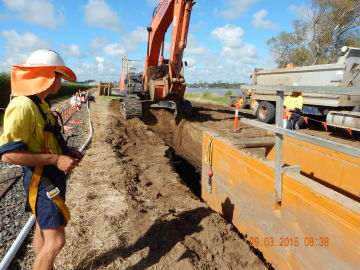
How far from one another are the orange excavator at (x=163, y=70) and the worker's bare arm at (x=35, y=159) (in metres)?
8.03

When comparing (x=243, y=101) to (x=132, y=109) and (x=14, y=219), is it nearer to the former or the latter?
(x=132, y=109)

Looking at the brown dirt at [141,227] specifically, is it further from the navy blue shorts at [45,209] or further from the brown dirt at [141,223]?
the navy blue shorts at [45,209]

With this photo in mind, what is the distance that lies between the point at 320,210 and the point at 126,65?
1307 cm

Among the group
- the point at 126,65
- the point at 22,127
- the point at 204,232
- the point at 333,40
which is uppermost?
the point at 333,40

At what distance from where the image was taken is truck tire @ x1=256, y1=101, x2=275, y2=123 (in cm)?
1251

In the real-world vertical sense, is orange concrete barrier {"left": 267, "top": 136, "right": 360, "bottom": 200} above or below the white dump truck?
below

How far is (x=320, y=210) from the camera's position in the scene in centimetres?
233

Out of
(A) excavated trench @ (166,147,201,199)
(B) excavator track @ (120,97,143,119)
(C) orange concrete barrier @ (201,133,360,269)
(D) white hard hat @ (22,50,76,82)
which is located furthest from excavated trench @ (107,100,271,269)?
(D) white hard hat @ (22,50,76,82)

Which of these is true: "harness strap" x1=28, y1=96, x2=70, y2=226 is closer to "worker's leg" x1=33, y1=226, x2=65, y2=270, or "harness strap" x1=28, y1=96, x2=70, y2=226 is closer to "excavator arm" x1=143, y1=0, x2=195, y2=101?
"worker's leg" x1=33, y1=226, x2=65, y2=270

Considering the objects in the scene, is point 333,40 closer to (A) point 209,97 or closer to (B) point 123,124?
(A) point 209,97

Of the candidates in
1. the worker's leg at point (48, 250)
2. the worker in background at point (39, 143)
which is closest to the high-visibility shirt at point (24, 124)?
the worker in background at point (39, 143)

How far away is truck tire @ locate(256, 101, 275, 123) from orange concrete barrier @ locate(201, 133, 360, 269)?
8.98 meters

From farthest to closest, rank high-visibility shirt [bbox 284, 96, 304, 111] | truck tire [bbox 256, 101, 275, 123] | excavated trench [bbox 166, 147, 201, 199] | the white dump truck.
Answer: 1. truck tire [bbox 256, 101, 275, 123]
2. high-visibility shirt [bbox 284, 96, 304, 111]
3. the white dump truck
4. excavated trench [bbox 166, 147, 201, 199]

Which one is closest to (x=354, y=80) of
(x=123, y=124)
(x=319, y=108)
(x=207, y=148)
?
(x=319, y=108)
